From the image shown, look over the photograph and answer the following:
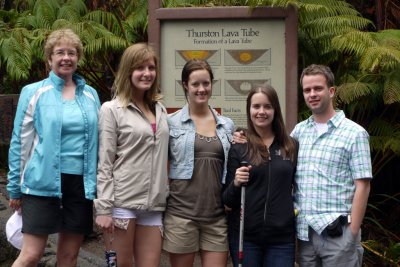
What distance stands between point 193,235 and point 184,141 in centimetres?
62

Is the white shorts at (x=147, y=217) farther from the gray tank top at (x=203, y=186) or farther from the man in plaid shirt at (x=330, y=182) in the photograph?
the man in plaid shirt at (x=330, y=182)

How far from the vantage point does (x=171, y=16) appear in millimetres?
5812

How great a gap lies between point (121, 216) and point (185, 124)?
0.75 metres

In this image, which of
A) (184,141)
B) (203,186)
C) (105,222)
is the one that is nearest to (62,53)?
(184,141)

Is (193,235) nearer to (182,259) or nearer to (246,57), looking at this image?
(182,259)

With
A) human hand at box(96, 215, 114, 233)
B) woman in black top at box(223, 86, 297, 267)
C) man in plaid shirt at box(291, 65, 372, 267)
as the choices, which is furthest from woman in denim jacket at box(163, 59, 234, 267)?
man in plaid shirt at box(291, 65, 372, 267)

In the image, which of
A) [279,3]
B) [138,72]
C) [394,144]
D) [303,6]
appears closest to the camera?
[138,72]

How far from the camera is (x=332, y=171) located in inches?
165

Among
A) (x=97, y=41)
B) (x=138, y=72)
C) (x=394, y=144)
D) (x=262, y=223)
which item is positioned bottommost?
(x=262, y=223)

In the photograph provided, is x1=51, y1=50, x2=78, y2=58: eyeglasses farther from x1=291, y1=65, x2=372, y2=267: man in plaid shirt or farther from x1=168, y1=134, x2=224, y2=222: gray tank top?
x1=291, y1=65, x2=372, y2=267: man in plaid shirt

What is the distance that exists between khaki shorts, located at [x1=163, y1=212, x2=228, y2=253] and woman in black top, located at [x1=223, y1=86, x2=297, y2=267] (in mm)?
173

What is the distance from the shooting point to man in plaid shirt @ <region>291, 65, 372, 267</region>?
4137 millimetres

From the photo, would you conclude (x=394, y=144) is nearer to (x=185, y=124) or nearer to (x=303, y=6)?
(x=303, y=6)

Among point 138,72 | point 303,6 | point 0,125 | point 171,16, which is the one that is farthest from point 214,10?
point 0,125
